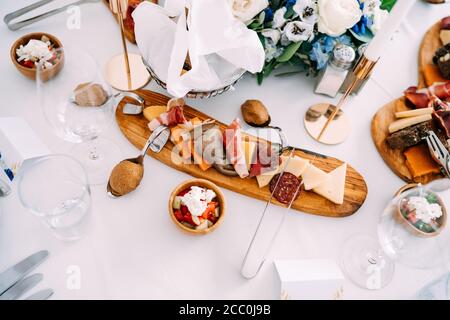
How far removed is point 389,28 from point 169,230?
0.50m

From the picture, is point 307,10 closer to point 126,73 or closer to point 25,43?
point 126,73

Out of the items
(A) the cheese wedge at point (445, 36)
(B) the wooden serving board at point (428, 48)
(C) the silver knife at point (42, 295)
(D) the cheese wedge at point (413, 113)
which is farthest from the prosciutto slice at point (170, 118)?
(A) the cheese wedge at point (445, 36)

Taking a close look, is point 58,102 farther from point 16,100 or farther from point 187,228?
point 187,228

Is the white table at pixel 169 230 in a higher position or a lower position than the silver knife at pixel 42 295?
higher

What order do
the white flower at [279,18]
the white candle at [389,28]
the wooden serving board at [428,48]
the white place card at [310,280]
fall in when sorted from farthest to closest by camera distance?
the wooden serving board at [428,48], the white flower at [279,18], the white place card at [310,280], the white candle at [389,28]

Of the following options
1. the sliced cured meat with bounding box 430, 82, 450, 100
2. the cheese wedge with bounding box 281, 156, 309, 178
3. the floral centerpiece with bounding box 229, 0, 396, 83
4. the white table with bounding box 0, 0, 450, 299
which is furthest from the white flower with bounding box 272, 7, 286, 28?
the sliced cured meat with bounding box 430, 82, 450, 100

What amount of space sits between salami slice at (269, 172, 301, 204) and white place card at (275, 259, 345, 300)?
4.7 inches

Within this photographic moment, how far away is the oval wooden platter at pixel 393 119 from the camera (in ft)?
2.80

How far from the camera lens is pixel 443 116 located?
0.83 m

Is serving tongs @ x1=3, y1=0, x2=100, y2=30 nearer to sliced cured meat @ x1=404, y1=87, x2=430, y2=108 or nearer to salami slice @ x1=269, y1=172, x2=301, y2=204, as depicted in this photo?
salami slice @ x1=269, y1=172, x2=301, y2=204

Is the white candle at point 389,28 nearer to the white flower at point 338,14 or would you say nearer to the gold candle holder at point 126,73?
the white flower at point 338,14

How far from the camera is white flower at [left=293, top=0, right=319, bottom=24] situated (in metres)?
0.79

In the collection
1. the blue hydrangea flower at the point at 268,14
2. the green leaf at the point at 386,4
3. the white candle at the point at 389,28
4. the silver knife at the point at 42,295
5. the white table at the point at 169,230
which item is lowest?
the silver knife at the point at 42,295

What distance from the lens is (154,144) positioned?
0.81 metres
